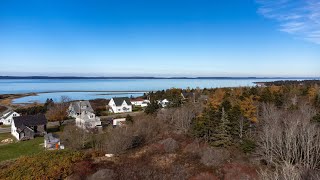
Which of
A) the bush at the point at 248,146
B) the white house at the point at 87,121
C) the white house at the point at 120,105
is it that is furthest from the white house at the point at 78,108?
the bush at the point at 248,146

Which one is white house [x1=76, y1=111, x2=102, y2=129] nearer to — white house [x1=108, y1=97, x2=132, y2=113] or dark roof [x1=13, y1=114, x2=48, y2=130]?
dark roof [x1=13, y1=114, x2=48, y2=130]

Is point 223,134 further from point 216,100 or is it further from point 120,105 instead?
point 120,105

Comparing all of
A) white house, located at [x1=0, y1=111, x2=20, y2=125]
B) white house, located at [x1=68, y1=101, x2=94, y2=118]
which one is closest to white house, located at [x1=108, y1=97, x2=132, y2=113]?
white house, located at [x1=68, y1=101, x2=94, y2=118]

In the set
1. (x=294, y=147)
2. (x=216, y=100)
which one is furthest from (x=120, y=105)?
(x=294, y=147)

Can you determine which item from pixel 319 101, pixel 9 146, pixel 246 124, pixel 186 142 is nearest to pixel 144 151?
pixel 186 142

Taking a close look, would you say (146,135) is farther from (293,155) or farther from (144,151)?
(293,155)

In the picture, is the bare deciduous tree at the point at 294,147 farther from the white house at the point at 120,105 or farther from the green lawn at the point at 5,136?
the white house at the point at 120,105
